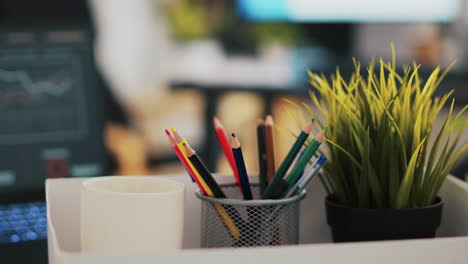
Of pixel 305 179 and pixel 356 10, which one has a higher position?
pixel 356 10

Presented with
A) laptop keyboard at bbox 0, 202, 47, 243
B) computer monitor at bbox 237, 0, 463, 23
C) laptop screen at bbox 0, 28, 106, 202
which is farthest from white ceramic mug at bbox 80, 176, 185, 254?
computer monitor at bbox 237, 0, 463, 23

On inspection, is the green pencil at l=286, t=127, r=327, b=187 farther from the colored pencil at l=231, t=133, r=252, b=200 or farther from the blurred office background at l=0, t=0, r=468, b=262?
the blurred office background at l=0, t=0, r=468, b=262

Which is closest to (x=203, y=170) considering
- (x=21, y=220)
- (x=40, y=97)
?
(x=21, y=220)

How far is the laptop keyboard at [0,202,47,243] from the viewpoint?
942 mm

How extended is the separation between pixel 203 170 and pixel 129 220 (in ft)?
0.25

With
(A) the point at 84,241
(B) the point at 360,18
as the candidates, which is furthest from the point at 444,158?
(B) the point at 360,18

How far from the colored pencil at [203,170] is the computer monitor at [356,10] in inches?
95.8

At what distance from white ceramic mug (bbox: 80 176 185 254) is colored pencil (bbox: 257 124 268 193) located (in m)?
0.10

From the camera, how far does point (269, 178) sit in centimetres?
54

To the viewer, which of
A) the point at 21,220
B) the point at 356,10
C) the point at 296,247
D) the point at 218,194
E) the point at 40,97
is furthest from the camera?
the point at 356,10

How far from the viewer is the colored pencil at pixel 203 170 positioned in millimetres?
464

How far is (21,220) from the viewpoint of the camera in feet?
3.24

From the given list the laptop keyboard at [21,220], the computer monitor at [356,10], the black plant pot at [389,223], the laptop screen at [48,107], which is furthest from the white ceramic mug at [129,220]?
the computer monitor at [356,10]

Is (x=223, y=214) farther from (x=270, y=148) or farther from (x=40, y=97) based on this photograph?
(x=40, y=97)
